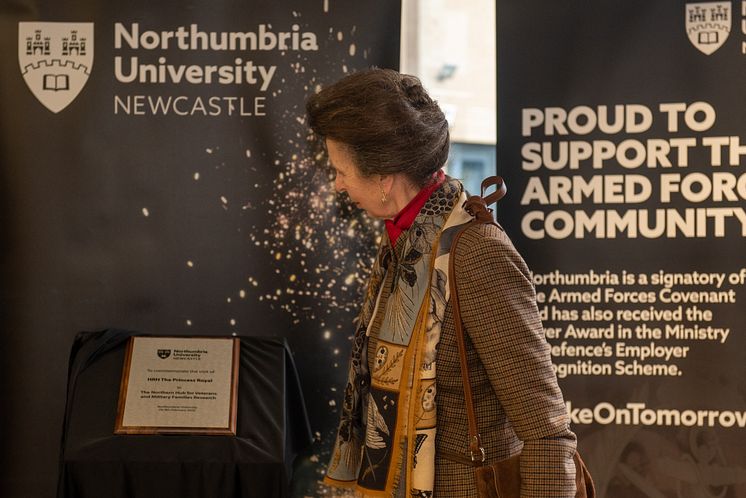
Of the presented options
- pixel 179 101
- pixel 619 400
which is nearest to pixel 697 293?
pixel 619 400

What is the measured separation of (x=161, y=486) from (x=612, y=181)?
5.75 ft

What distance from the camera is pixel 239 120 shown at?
114 inches

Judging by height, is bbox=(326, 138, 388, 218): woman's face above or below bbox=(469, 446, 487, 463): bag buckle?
above

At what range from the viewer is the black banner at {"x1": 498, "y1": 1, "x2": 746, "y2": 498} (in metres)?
2.80

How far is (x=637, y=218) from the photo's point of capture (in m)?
2.82

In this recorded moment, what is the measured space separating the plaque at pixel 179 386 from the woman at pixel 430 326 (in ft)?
2.40

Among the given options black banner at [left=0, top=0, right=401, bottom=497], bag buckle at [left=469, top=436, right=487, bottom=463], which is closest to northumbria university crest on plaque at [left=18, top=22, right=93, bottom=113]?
black banner at [left=0, top=0, right=401, bottom=497]

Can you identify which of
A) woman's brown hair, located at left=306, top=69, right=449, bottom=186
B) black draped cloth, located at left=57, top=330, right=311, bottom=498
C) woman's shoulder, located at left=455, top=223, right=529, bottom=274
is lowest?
black draped cloth, located at left=57, top=330, right=311, bottom=498

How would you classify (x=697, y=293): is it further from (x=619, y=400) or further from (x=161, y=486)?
(x=161, y=486)

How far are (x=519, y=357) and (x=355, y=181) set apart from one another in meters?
0.54

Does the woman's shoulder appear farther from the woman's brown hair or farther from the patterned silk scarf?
the woman's brown hair

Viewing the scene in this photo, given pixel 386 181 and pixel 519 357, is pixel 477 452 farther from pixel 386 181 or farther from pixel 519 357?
pixel 386 181

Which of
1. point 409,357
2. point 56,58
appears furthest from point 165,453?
point 56,58

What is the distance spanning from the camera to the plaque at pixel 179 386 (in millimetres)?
2379
